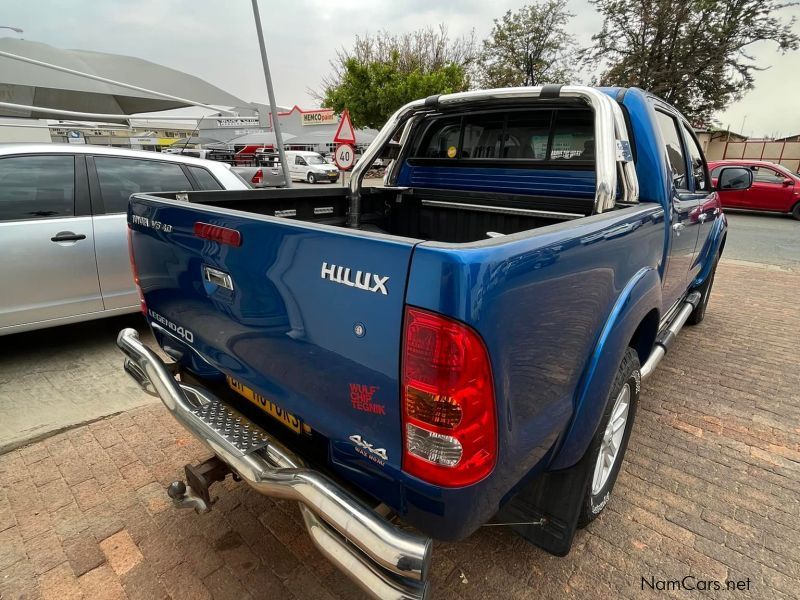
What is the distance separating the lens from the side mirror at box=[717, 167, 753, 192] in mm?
3752

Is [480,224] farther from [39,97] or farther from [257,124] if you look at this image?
[39,97]

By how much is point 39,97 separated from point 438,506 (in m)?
9.94

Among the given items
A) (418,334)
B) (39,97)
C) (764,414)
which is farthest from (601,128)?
(39,97)

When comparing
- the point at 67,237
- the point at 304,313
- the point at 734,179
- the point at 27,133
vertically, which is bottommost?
the point at 67,237

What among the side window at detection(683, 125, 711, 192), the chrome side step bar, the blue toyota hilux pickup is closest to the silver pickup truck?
the blue toyota hilux pickup

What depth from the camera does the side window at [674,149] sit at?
2.91 m

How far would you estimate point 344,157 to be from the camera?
34.3 feet

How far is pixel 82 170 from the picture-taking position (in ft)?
12.6

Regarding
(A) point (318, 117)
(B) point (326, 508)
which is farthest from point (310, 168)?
(B) point (326, 508)

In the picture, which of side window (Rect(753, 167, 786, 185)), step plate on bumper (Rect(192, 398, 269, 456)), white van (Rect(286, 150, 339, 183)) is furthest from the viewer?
white van (Rect(286, 150, 339, 183))

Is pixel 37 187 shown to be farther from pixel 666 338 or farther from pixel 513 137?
pixel 666 338

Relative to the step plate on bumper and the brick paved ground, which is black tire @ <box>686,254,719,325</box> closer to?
the brick paved ground

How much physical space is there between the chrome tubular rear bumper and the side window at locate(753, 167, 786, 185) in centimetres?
1840

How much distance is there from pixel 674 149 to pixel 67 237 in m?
4.64
